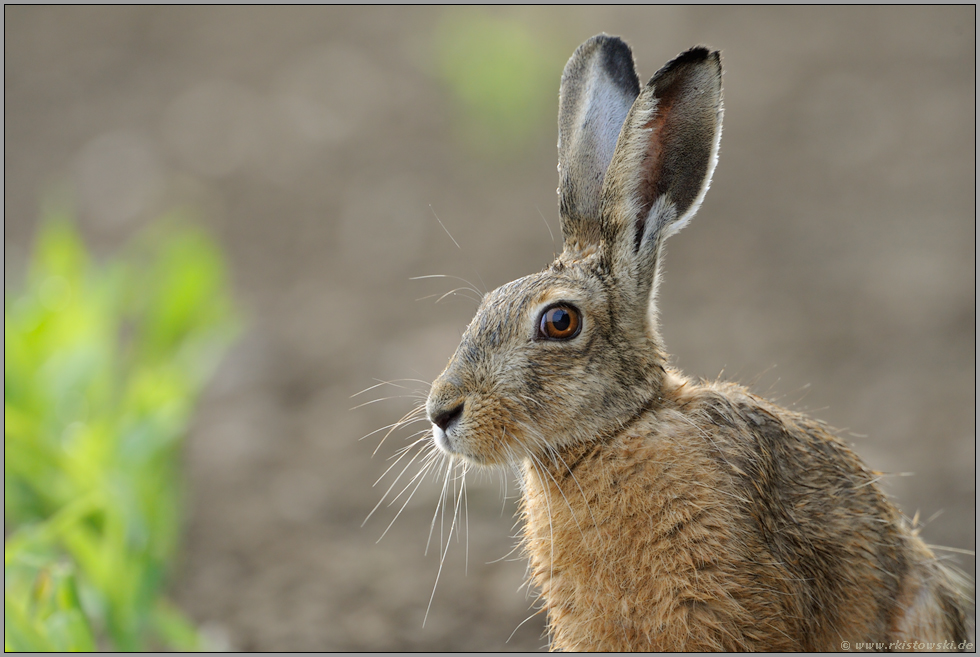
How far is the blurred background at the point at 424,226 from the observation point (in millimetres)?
4863

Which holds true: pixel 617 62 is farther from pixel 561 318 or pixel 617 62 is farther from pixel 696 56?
pixel 561 318

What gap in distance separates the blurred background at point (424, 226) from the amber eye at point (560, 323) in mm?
831

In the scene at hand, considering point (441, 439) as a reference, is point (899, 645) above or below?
below

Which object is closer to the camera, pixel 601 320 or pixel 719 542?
pixel 719 542

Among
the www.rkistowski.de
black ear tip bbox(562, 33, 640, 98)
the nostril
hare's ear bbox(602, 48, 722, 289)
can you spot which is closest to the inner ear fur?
hare's ear bbox(602, 48, 722, 289)

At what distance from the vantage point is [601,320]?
2.76m

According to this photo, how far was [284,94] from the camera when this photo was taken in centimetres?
1017

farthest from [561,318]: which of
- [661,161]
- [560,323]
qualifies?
[661,161]

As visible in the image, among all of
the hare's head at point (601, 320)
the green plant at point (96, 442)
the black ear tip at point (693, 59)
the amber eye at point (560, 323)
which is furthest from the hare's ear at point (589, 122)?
the green plant at point (96, 442)

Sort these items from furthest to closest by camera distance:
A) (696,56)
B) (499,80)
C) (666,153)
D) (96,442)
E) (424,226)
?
1. (499,80)
2. (424,226)
3. (96,442)
4. (666,153)
5. (696,56)

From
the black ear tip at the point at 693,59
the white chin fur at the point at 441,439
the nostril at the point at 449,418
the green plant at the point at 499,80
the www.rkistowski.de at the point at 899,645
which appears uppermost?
the green plant at the point at 499,80

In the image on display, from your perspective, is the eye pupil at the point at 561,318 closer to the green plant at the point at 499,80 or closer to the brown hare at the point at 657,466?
the brown hare at the point at 657,466

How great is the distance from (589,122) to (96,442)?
259cm

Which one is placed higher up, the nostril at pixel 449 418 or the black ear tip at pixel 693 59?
the black ear tip at pixel 693 59
